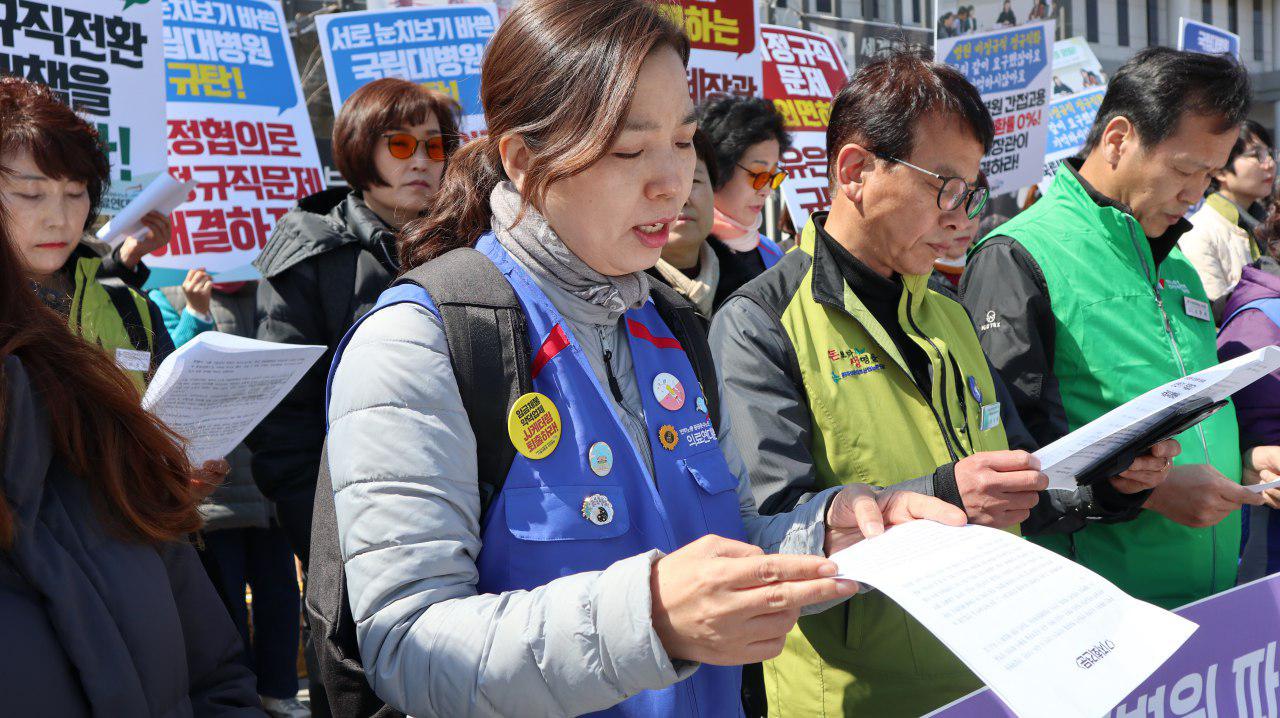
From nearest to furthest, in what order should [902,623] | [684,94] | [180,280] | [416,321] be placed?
1. [416,321]
2. [684,94]
3. [902,623]
4. [180,280]

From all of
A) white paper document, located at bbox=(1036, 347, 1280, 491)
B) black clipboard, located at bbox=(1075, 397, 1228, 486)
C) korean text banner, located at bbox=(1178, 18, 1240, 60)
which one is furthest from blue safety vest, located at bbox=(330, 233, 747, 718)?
korean text banner, located at bbox=(1178, 18, 1240, 60)

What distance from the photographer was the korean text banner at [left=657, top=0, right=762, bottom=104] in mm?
5352

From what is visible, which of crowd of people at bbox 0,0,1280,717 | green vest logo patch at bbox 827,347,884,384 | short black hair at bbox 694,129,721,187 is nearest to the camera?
crowd of people at bbox 0,0,1280,717

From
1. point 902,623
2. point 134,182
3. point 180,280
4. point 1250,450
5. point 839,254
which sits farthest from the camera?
point 180,280

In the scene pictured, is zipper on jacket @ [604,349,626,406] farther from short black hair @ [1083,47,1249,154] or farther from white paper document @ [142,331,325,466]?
short black hair @ [1083,47,1249,154]

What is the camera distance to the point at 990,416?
2285 millimetres

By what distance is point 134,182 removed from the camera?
3865mm

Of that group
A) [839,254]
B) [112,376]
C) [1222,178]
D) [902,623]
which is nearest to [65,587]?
[112,376]

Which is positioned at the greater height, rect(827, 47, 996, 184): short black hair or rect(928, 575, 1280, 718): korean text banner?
rect(827, 47, 996, 184): short black hair

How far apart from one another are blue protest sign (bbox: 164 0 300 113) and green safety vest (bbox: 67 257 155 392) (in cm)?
171

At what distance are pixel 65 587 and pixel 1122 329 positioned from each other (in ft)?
8.02

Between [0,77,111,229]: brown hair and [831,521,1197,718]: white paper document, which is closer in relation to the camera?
[831,521,1197,718]: white paper document

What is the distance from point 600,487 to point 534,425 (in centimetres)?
12

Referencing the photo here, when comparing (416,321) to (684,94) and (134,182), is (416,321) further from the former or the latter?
(134,182)
